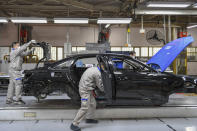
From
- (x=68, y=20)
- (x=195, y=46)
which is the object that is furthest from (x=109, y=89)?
(x=195, y=46)

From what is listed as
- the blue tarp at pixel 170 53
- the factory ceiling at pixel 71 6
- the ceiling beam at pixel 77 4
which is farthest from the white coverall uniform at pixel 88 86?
the ceiling beam at pixel 77 4

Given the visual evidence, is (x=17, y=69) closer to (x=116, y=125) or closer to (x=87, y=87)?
(x=87, y=87)

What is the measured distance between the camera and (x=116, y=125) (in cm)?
368

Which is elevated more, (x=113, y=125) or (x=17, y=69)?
(x=17, y=69)

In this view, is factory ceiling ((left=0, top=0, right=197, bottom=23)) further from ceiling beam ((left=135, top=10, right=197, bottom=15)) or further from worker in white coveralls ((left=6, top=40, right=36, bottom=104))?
worker in white coveralls ((left=6, top=40, right=36, bottom=104))

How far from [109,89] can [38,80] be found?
1.48 metres

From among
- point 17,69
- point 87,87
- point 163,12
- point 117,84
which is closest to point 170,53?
point 117,84

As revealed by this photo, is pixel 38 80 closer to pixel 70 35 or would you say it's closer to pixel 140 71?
pixel 140 71

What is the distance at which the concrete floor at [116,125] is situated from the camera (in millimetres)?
3441

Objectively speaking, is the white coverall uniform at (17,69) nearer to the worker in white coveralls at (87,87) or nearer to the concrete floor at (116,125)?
the concrete floor at (116,125)

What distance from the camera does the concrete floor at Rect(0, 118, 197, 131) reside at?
135 inches

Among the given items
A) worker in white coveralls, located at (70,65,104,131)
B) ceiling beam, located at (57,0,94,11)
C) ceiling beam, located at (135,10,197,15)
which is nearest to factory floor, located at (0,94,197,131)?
worker in white coveralls, located at (70,65,104,131)

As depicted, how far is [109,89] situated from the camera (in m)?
3.89

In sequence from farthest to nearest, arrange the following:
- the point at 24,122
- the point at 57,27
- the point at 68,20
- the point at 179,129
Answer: the point at 57,27 < the point at 68,20 < the point at 24,122 < the point at 179,129
